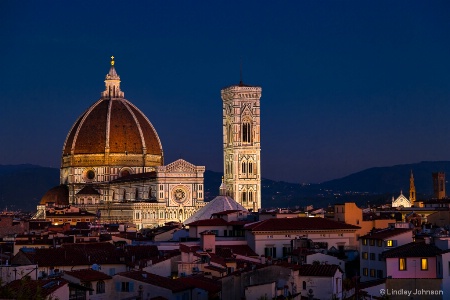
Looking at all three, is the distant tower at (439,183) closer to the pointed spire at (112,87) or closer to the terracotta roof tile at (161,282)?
the pointed spire at (112,87)

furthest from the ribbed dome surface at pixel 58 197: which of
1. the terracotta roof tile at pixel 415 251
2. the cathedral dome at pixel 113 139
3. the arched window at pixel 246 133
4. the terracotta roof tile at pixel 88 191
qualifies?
the terracotta roof tile at pixel 415 251

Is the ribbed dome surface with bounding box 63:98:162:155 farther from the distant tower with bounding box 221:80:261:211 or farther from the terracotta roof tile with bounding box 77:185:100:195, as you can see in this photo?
the distant tower with bounding box 221:80:261:211

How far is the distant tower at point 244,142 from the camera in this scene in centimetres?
13149

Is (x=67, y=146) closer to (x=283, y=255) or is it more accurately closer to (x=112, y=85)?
(x=112, y=85)

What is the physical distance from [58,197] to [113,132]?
8835mm

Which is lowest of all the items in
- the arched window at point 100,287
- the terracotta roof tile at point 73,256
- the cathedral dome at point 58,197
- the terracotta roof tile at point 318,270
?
the arched window at point 100,287

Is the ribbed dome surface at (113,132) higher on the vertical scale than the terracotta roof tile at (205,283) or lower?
higher

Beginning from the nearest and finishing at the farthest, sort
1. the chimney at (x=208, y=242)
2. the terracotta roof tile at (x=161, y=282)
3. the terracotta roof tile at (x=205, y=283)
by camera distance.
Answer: the terracotta roof tile at (x=161, y=282), the terracotta roof tile at (x=205, y=283), the chimney at (x=208, y=242)

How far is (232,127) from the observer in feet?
436

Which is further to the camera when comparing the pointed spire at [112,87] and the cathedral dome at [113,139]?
the pointed spire at [112,87]

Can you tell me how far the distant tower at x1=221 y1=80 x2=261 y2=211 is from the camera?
13149 cm

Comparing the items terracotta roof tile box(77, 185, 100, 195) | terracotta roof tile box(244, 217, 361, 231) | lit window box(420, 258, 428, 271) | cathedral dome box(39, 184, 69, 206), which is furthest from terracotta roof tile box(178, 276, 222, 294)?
cathedral dome box(39, 184, 69, 206)

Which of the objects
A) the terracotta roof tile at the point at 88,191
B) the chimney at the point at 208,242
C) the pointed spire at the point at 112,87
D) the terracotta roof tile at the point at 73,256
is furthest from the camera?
the pointed spire at the point at 112,87

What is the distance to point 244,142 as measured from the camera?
13325 cm
